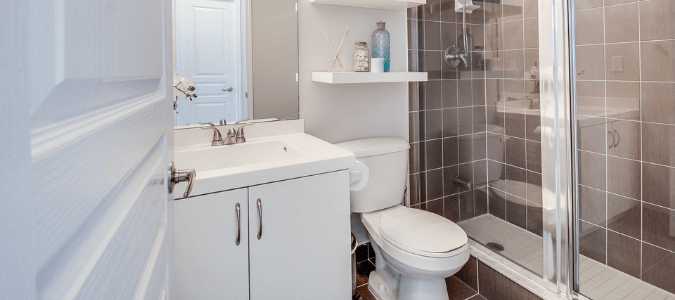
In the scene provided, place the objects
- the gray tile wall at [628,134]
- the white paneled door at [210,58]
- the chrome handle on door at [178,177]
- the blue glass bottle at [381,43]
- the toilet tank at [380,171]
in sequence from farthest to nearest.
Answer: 1. the blue glass bottle at [381,43]
2. the toilet tank at [380,171]
3. the white paneled door at [210,58]
4. the gray tile wall at [628,134]
5. the chrome handle on door at [178,177]

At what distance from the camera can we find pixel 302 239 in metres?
1.29

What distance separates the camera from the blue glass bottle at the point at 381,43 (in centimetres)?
188

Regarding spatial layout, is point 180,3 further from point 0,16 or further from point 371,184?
point 0,16

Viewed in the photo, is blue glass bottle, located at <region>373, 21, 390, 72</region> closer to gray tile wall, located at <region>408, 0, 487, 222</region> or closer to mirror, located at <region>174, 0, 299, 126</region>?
gray tile wall, located at <region>408, 0, 487, 222</region>

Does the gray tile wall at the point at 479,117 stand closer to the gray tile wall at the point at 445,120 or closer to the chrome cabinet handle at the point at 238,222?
the gray tile wall at the point at 445,120

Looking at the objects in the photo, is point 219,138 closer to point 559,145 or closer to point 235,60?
point 235,60

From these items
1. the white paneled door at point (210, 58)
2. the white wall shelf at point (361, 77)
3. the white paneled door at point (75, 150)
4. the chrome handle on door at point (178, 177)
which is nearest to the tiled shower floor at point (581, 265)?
the white wall shelf at point (361, 77)

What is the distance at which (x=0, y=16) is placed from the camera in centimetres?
16

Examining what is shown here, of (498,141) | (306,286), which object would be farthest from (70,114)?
(498,141)

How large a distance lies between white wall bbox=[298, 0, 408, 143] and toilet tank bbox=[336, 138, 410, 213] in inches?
6.7

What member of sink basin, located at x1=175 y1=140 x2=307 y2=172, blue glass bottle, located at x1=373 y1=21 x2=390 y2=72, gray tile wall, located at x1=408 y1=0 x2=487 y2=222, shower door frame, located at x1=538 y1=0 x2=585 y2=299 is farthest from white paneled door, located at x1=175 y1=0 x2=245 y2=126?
shower door frame, located at x1=538 y1=0 x2=585 y2=299

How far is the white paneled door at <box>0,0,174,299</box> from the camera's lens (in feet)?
0.56

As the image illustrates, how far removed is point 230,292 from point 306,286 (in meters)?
0.28

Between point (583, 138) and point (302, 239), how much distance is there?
122 cm
